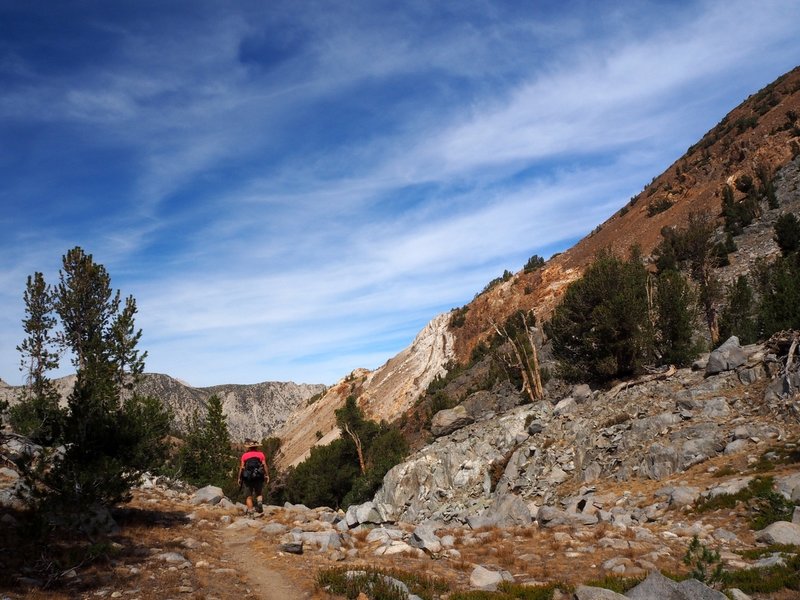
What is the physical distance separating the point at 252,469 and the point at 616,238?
199ft

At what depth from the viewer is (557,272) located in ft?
214

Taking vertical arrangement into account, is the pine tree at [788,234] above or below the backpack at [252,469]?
above

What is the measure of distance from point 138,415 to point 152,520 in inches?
114

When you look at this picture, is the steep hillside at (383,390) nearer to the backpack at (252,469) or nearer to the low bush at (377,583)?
the backpack at (252,469)

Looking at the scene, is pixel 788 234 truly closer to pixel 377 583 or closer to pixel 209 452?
pixel 377 583

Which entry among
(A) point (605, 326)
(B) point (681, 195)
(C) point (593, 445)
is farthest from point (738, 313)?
(B) point (681, 195)

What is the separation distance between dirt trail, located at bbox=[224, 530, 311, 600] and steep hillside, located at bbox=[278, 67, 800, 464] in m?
48.1

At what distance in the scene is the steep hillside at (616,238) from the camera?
184 feet

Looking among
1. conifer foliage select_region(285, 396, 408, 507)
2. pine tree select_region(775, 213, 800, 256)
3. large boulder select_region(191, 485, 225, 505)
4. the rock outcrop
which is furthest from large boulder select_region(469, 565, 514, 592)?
pine tree select_region(775, 213, 800, 256)

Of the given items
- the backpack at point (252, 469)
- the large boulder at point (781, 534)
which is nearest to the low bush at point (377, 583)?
the backpack at point (252, 469)

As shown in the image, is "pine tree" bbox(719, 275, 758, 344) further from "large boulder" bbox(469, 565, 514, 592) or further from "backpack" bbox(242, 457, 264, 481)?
"backpack" bbox(242, 457, 264, 481)

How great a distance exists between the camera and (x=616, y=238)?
6378cm

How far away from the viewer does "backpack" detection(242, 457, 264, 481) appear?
1447 cm

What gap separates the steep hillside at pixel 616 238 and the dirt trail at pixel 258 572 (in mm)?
48057
